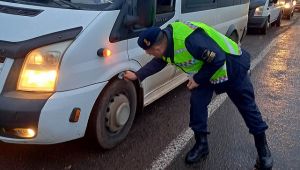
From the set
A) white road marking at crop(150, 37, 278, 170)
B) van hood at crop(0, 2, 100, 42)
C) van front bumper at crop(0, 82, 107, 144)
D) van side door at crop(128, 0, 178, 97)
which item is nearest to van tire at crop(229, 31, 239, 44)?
white road marking at crop(150, 37, 278, 170)

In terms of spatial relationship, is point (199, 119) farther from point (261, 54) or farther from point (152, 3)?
point (261, 54)

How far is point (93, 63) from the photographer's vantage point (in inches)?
127

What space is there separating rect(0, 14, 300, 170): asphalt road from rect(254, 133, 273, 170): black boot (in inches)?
4.8

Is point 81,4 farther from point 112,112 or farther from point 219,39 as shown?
point 219,39

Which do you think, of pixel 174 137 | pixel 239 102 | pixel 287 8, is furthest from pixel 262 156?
pixel 287 8

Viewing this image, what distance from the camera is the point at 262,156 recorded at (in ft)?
11.4

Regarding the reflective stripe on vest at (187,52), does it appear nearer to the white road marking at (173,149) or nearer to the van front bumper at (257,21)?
the white road marking at (173,149)

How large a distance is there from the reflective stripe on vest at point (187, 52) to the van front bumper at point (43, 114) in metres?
0.82

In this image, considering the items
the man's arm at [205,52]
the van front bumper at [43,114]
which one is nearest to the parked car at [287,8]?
the man's arm at [205,52]

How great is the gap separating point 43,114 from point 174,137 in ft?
5.42

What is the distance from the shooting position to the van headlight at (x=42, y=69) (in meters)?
2.96

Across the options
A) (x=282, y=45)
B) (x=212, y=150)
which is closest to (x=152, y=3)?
(x=212, y=150)

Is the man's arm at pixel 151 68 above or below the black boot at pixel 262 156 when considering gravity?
above

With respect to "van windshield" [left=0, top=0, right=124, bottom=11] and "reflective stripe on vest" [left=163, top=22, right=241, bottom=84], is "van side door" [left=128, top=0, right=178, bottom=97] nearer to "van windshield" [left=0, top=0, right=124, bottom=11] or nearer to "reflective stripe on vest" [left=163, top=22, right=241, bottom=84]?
"van windshield" [left=0, top=0, right=124, bottom=11]
